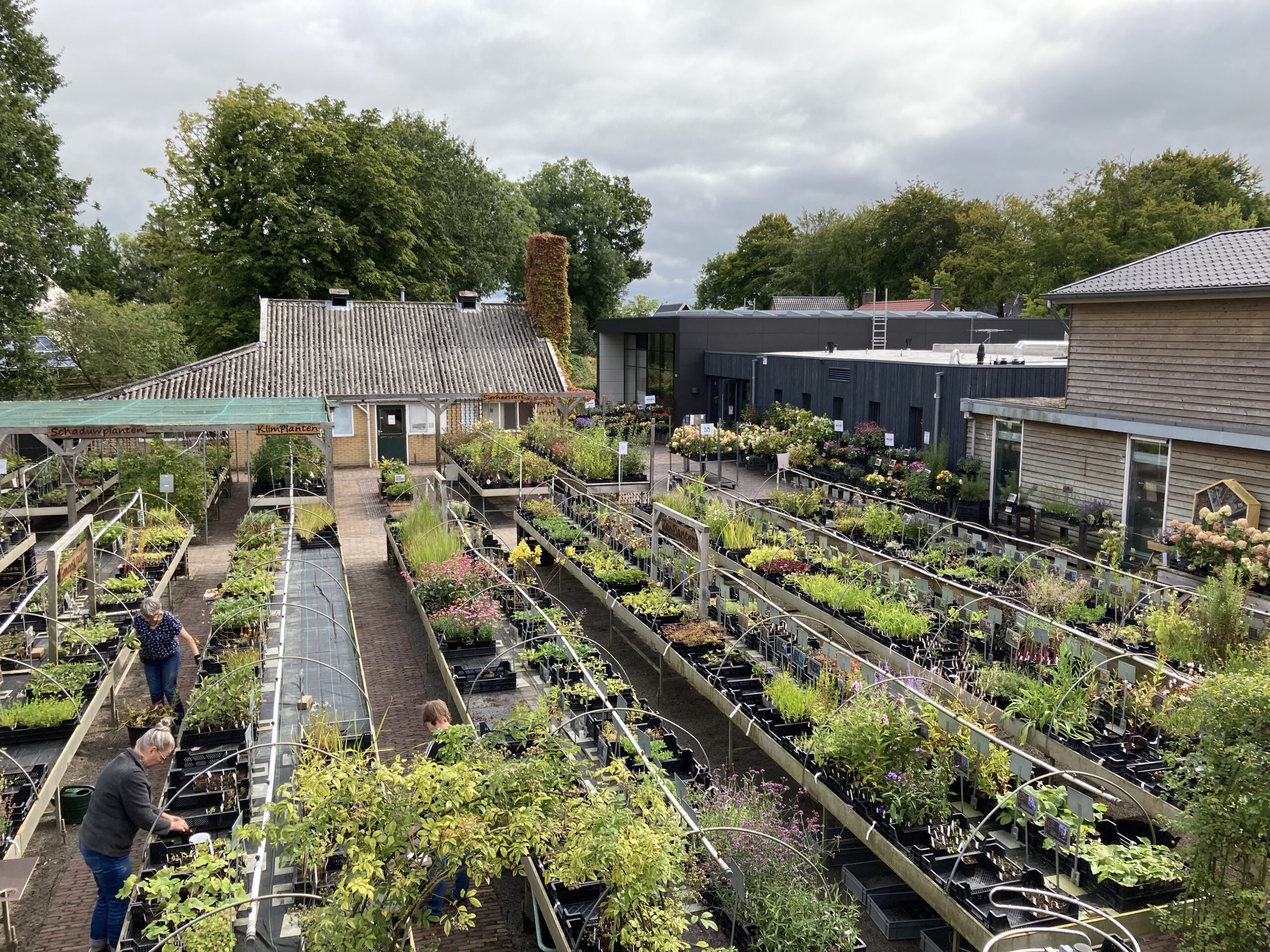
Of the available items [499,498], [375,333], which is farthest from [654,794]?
[375,333]

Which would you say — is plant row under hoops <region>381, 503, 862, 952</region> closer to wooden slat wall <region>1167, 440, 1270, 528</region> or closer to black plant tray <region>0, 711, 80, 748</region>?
black plant tray <region>0, 711, 80, 748</region>

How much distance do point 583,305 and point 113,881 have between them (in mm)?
56058

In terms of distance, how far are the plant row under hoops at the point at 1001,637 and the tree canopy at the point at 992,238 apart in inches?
1185

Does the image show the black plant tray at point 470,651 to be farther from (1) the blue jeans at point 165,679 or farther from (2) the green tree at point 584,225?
(2) the green tree at point 584,225

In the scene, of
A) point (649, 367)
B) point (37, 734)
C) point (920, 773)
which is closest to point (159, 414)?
point (37, 734)

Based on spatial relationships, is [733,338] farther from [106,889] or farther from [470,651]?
[106,889]

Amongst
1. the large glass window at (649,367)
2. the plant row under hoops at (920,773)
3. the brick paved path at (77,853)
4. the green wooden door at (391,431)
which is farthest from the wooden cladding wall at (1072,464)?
the green wooden door at (391,431)

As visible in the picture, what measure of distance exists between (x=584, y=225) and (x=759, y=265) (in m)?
16.1

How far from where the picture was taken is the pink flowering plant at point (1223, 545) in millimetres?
11602

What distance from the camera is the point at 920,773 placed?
648 cm

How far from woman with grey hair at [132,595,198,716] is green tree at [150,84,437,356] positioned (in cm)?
2529

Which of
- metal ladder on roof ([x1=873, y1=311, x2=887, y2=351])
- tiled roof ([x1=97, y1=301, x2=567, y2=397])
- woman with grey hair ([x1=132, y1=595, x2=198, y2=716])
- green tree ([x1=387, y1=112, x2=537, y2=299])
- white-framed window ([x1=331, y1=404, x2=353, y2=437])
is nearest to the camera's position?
woman with grey hair ([x1=132, y1=595, x2=198, y2=716])

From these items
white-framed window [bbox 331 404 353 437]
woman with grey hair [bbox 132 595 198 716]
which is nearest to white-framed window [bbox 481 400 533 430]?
white-framed window [bbox 331 404 353 437]

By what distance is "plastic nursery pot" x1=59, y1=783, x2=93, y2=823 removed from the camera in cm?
774
